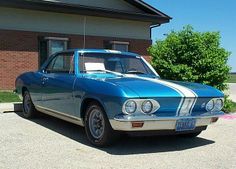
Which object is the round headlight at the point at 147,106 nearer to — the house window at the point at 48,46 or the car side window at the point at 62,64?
the car side window at the point at 62,64

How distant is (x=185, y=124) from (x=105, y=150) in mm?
1243

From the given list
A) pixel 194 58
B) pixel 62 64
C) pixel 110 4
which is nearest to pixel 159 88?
pixel 62 64

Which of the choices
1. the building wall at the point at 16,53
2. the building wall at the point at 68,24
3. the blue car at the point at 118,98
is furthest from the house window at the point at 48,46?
the blue car at the point at 118,98

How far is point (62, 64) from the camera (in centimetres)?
802

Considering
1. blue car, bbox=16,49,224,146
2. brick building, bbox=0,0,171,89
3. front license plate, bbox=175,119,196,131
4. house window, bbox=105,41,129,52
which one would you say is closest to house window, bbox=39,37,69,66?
brick building, bbox=0,0,171,89

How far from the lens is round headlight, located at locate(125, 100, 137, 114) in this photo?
19.4ft

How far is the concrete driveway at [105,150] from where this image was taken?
561 centimetres

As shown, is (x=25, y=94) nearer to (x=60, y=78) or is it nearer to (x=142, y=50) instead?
(x=60, y=78)

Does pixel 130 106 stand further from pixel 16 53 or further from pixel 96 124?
pixel 16 53

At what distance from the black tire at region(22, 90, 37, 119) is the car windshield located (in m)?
2.29

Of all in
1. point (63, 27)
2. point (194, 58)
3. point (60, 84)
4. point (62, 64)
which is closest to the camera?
point (60, 84)

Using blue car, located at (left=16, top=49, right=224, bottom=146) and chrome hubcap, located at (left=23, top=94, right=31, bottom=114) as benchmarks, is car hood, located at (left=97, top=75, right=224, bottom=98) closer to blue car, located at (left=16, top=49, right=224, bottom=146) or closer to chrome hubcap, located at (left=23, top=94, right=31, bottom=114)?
blue car, located at (left=16, top=49, right=224, bottom=146)

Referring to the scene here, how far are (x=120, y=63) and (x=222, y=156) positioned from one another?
8.36 ft

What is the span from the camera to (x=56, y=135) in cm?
748
